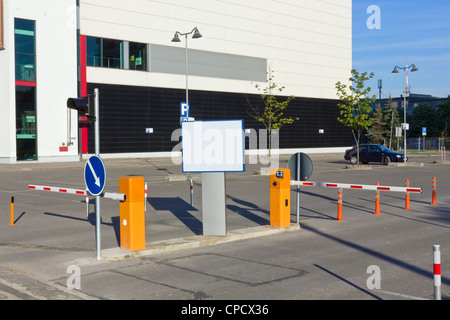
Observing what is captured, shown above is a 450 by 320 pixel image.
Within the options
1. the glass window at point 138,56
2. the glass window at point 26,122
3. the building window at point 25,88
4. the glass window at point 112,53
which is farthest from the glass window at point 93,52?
the glass window at point 26,122

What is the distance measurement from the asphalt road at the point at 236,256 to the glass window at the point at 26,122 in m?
20.0

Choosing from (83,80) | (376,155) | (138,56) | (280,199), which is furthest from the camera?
(138,56)

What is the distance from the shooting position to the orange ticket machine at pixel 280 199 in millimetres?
11398

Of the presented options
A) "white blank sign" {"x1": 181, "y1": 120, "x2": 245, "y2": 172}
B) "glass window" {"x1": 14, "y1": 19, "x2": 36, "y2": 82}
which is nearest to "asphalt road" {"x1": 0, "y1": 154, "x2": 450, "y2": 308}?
"white blank sign" {"x1": 181, "y1": 120, "x2": 245, "y2": 172}

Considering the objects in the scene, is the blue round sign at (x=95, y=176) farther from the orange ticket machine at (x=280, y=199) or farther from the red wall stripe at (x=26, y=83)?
the red wall stripe at (x=26, y=83)

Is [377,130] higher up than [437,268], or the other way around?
[377,130]

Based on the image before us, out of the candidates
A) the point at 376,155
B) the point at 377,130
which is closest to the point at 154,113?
the point at 376,155

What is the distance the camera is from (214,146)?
405 inches

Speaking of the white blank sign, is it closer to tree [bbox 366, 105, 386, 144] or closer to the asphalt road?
the asphalt road

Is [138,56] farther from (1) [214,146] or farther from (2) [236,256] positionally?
(2) [236,256]

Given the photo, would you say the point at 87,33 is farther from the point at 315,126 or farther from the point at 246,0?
the point at 315,126

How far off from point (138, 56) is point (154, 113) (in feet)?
16.1

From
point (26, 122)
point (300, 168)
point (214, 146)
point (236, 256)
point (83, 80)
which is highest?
point (83, 80)

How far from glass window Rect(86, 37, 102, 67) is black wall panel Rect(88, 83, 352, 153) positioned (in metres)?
1.71
